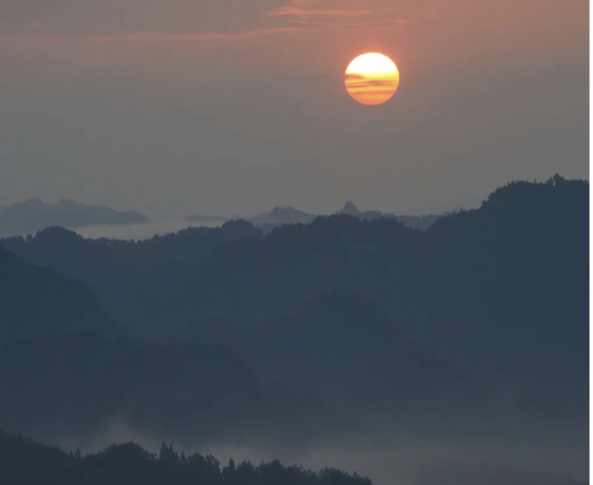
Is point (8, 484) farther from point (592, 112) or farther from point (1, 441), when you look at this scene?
point (592, 112)

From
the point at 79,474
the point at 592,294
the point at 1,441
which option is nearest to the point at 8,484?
the point at 79,474

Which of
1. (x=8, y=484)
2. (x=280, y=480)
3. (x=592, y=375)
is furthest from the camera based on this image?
(x=280, y=480)

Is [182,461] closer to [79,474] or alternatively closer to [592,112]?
[79,474]

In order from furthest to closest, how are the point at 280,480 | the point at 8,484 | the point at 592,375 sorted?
the point at 280,480, the point at 8,484, the point at 592,375

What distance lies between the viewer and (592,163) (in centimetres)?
5956

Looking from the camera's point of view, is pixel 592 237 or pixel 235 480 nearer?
pixel 592 237

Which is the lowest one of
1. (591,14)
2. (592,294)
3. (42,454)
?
(592,294)

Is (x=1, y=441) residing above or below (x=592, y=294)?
above

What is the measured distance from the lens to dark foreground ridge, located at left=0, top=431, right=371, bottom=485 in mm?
162875

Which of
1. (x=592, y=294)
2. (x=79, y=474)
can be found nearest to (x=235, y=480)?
(x=79, y=474)

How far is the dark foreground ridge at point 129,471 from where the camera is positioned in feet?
534

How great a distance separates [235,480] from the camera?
6663 inches

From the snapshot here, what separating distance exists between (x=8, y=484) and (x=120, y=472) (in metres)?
12.0

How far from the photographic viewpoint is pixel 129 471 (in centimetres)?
16650
